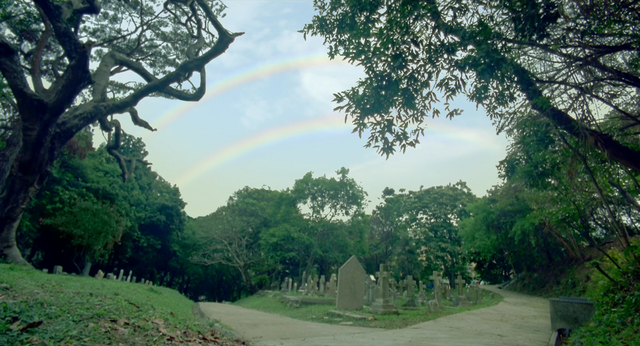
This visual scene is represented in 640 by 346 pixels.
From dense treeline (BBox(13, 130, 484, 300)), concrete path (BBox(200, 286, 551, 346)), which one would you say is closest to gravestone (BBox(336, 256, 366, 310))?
concrete path (BBox(200, 286, 551, 346))

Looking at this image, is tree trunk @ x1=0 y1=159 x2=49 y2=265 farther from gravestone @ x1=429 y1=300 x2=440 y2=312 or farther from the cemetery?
gravestone @ x1=429 y1=300 x2=440 y2=312

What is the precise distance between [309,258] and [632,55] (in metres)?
27.4

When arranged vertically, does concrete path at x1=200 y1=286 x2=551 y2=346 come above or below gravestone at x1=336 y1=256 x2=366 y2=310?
below

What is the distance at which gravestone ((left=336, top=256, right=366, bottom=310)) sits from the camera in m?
14.8

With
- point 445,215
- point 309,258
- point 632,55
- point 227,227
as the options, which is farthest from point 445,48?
point 445,215

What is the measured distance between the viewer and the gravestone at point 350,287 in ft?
48.6

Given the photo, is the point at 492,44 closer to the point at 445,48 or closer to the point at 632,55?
the point at 445,48

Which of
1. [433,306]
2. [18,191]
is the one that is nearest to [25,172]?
[18,191]

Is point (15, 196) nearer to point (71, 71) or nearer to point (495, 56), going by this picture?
point (71, 71)

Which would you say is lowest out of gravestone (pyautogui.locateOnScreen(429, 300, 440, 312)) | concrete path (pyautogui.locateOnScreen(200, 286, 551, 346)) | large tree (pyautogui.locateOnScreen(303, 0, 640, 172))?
concrete path (pyautogui.locateOnScreen(200, 286, 551, 346))

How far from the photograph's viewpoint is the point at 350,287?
A: 49.4 feet

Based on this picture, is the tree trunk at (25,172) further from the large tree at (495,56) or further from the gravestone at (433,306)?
the gravestone at (433,306)

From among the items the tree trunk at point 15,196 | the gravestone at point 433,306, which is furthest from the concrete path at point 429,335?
the tree trunk at point 15,196

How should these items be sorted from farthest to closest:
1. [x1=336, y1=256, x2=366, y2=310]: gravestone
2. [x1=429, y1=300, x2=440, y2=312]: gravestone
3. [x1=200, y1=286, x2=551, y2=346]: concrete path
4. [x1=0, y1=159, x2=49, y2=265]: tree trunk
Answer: [x1=336, y1=256, x2=366, y2=310]: gravestone → [x1=429, y1=300, x2=440, y2=312]: gravestone → [x1=0, y1=159, x2=49, y2=265]: tree trunk → [x1=200, y1=286, x2=551, y2=346]: concrete path
